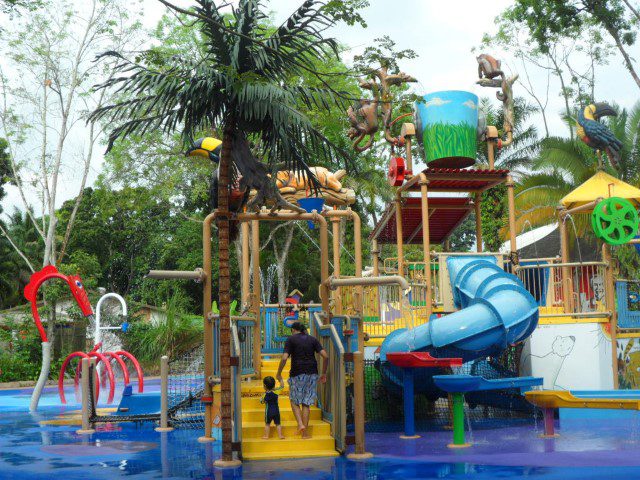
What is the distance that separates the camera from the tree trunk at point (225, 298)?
9055 mm

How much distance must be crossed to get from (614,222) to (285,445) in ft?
27.0

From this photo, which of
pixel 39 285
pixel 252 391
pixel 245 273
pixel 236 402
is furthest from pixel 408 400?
pixel 39 285

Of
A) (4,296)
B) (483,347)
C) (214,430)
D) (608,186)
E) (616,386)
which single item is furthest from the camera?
(4,296)

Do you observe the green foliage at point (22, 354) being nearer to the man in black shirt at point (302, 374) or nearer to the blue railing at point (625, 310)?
the man in black shirt at point (302, 374)

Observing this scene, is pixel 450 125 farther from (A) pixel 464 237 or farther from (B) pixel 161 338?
(A) pixel 464 237

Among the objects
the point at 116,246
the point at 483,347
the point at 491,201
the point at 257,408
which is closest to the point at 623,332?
the point at 483,347

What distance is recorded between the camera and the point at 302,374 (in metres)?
10.1

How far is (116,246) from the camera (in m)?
45.2

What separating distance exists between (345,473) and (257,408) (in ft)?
8.11

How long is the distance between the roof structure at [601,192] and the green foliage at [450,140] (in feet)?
8.36

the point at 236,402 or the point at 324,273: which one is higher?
the point at 324,273

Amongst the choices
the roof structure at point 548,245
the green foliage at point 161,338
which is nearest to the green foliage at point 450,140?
the roof structure at point 548,245

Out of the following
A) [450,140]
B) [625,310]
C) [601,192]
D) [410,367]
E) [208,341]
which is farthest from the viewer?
[601,192]

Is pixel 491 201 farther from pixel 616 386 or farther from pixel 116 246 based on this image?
pixel 116 246
